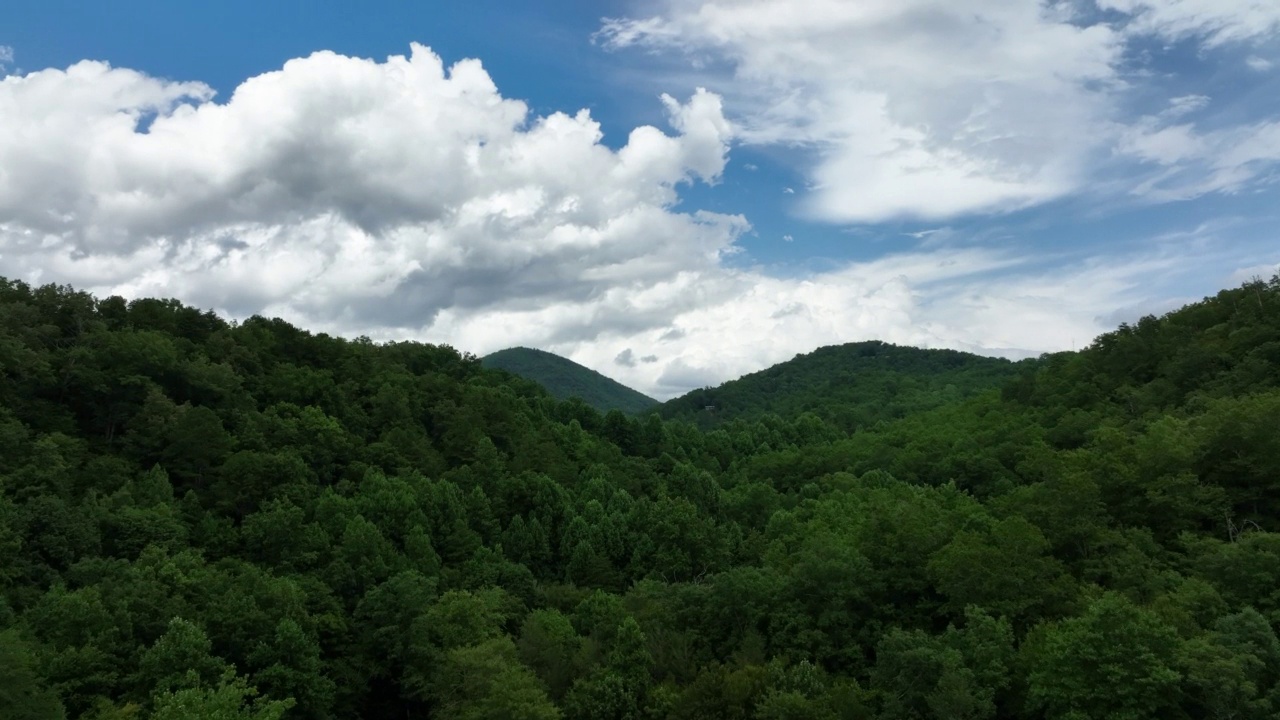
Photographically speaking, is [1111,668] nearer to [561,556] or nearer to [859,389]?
[561,556]

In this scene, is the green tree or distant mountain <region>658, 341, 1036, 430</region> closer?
the green tree

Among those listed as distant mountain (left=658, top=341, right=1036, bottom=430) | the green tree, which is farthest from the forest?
distant mountain (left=658, top=341, right=1036, bottom=430)

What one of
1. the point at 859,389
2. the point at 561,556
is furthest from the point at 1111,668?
the point at 859,389

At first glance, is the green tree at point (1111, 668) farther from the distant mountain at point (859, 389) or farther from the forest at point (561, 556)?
the distant mountain at point (859, 389)

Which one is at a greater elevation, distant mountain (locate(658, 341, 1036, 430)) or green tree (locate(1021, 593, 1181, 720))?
distant mountain (locate(658, 341, 1036, 430))

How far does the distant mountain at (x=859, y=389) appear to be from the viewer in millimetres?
138250

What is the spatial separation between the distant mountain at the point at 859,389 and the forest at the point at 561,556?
217ft

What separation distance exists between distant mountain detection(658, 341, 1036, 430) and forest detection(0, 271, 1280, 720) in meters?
66.1

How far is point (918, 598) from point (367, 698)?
92.9 feet

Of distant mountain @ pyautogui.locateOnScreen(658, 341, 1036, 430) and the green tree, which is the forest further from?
distant mountain @ pyautogui.locateOnScreen(658, 341, 1036, 430)

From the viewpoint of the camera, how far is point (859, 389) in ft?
530

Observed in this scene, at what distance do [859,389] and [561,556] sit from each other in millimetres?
117008

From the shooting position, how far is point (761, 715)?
27.6 meters

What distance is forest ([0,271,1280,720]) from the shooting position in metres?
27.7
